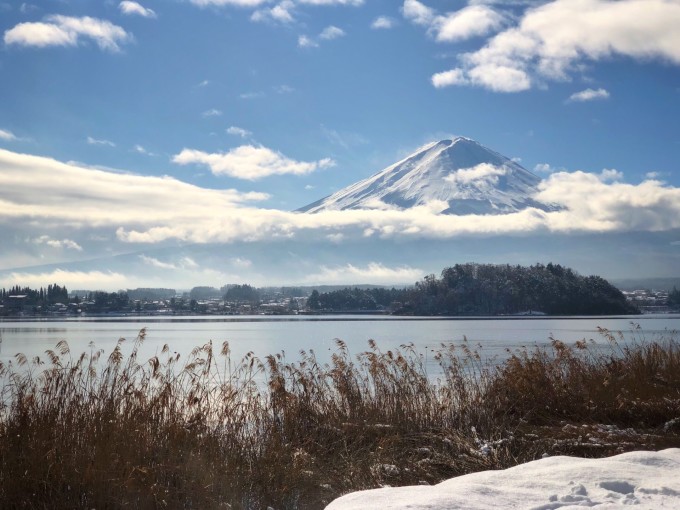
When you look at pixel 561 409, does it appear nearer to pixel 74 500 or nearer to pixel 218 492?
pixel 218 492

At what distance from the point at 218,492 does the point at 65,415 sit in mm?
1637

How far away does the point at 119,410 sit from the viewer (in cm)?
684

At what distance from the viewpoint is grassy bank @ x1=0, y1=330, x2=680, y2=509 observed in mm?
5852

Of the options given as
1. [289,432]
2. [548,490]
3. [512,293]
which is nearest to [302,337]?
[289,432]

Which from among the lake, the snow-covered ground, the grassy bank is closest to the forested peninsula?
the lake

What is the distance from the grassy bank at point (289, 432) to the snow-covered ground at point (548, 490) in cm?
225

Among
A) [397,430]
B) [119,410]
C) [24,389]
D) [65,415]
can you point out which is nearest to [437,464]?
[397,430]

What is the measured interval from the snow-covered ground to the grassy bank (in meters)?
2.25

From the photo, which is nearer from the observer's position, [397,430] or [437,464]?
[437,464]

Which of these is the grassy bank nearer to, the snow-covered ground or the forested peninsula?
the snow-covered ground

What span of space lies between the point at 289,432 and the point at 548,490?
4651 millimetres

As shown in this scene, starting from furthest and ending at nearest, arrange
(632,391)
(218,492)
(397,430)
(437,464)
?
(632,391) → (397,430) → (437,464) → (218,492)

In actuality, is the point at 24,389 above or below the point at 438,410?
above

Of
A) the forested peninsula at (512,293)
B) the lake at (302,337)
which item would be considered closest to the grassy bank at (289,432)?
the lake at (302,337)
